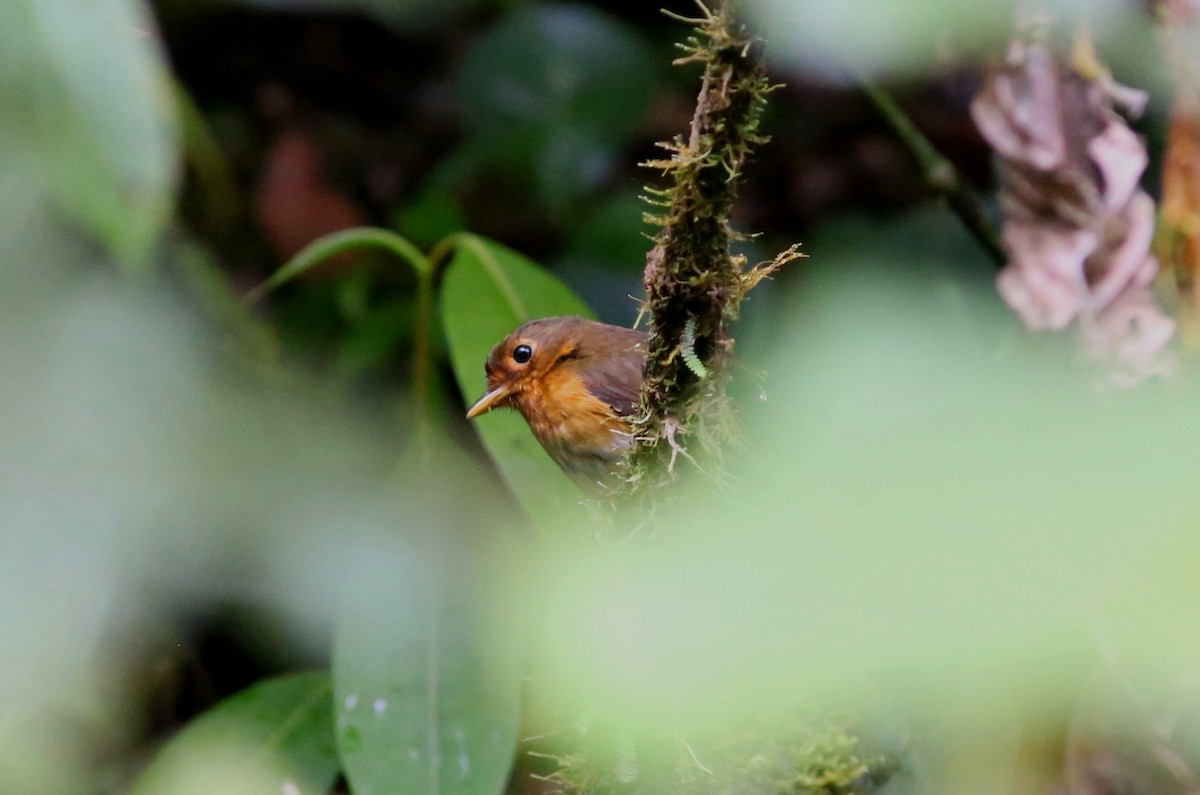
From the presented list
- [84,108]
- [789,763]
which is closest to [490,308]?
[84,108]

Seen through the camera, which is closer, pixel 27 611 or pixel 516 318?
pixel 27 611

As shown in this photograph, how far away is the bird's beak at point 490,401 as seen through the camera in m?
2.01

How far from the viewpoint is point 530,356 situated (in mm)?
2064

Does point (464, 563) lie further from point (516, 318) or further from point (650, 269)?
point (650, 269)

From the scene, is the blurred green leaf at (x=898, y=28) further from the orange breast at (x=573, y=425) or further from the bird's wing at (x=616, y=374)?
the orange breast at (x=573, y=425)

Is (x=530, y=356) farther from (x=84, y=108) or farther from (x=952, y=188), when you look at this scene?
(x=952, y=188)

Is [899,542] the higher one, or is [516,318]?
[516,318]

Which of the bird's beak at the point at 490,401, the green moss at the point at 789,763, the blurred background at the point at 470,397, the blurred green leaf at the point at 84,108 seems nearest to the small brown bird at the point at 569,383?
the bird's beak at the point at 490,401

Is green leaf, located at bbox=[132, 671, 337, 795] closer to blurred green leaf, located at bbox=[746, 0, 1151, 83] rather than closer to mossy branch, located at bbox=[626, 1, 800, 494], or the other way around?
mossy branch, located at bbox=[626, 1, 800, 494]

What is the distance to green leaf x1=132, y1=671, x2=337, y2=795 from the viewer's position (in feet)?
6.14

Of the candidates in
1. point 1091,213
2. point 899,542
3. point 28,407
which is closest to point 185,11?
point 28,407

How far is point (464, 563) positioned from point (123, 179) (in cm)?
89

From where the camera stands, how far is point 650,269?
99 cm

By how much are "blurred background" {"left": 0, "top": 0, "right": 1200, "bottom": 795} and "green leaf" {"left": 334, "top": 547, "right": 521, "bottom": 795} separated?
0.07ft
